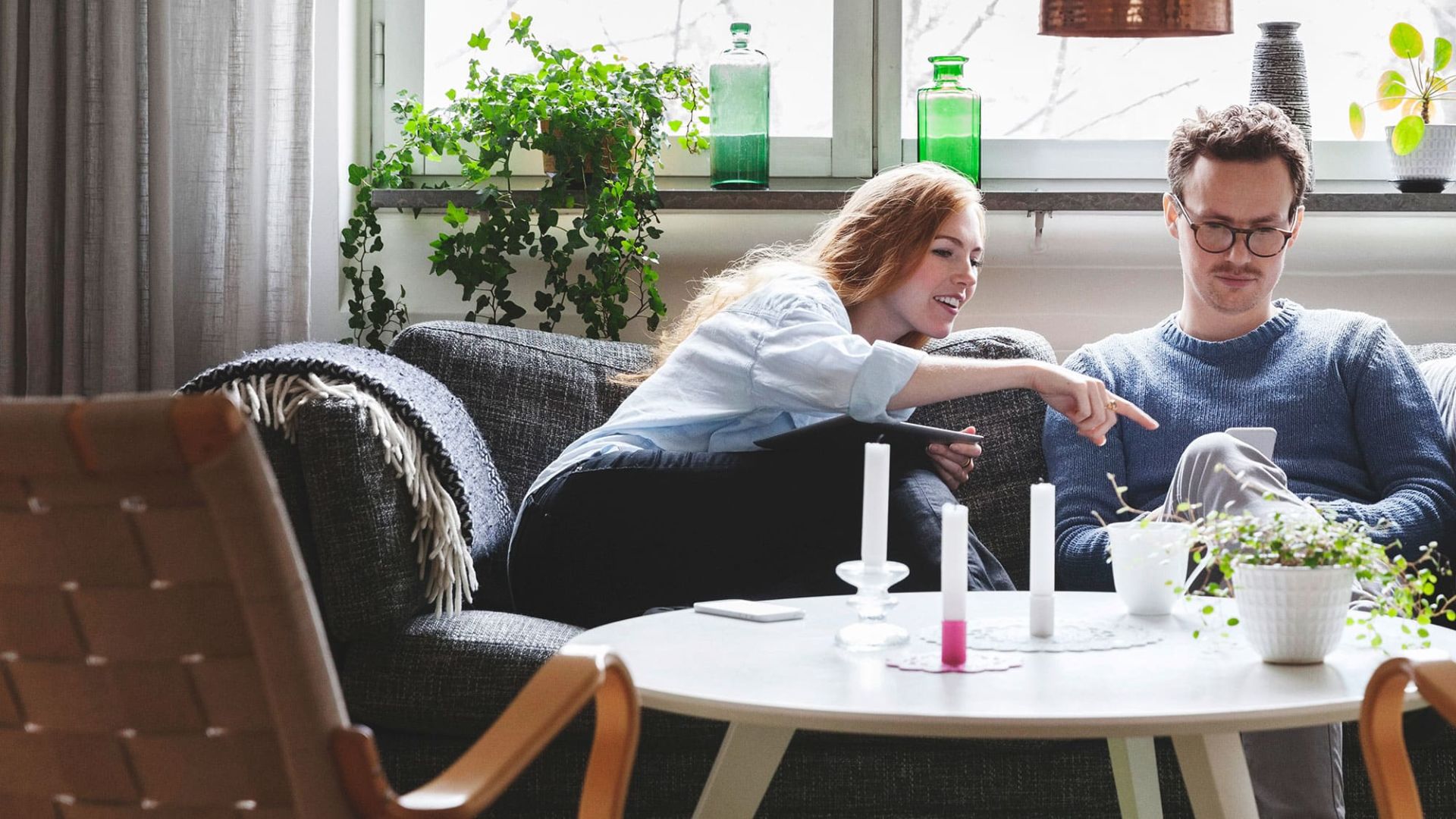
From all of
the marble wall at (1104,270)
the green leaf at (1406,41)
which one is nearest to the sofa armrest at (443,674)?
Result: the marble wall at (1104,270)

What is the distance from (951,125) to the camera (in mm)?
2777

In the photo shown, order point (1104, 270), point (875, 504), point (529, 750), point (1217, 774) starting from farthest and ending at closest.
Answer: point (1104, 270) < point (875, 504) < point (1217, 774) < point (529, 750)

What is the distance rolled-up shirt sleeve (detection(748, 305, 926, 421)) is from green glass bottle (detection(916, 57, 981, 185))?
856mm

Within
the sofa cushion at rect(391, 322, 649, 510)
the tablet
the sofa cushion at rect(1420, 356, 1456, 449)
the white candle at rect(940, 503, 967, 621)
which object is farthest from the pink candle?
the sofa cushion at rect(1420, 356, 1456, 449)

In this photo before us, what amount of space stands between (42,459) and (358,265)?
2180 mm

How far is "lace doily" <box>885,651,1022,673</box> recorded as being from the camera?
1185 mm

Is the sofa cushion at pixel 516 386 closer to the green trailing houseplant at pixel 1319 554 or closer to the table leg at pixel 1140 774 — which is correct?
the table leg at pixel 1140 774

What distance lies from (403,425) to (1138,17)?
3.24 feet

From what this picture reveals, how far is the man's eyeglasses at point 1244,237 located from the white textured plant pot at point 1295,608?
1107 millimetres

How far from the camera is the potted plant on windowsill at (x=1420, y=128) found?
2695 millimetres

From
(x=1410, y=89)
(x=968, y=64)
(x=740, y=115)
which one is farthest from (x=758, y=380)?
(x=1410, y=89)

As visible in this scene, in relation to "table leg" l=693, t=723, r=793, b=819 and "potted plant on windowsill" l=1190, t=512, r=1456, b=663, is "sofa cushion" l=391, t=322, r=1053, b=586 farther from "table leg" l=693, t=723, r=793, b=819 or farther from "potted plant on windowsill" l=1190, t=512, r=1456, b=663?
"potted plant on windowsill" l=1190, t=512, r=1456, b=663

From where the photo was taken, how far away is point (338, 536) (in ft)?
5.72

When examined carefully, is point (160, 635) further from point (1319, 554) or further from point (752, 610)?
point (1319, 554)
